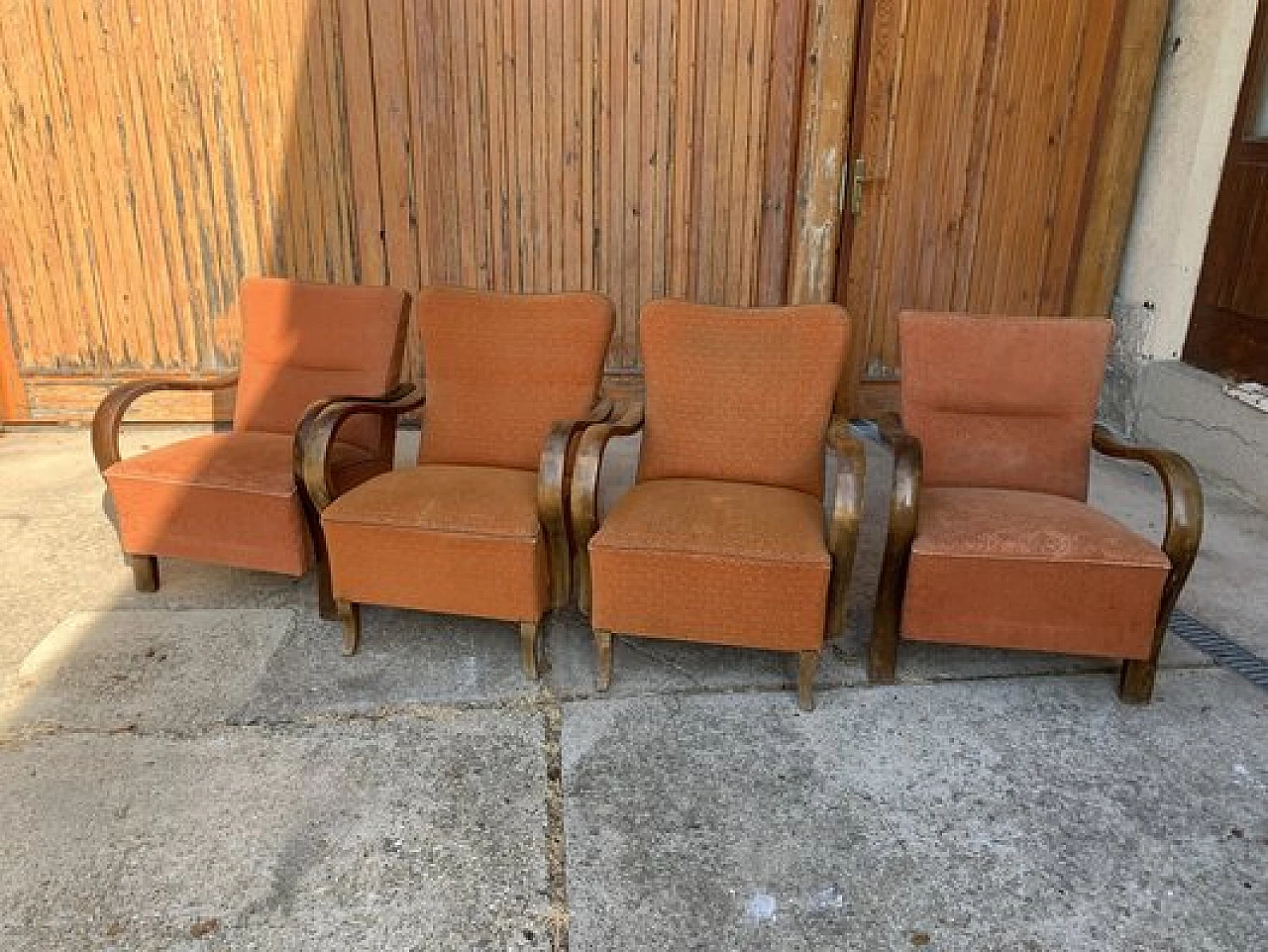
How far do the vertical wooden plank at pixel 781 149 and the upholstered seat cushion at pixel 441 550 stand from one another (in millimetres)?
2429

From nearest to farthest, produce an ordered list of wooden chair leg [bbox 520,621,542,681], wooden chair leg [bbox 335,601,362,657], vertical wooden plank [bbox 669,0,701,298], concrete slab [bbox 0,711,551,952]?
concrete slab [bbox 0,711,551,952] < wooden chair leg [bbox 520,621,542,681] < wooden chair leg [bbox 335,601,362,657] < vertical wooden plank [bbox 669,0,701,298]

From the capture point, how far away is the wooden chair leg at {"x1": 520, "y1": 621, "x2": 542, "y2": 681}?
241 centimetres

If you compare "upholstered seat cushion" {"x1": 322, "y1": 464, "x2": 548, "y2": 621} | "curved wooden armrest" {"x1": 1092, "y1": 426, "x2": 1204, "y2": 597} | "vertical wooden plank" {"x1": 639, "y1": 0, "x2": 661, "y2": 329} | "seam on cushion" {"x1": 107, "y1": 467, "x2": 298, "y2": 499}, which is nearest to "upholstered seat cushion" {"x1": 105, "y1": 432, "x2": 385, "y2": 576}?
"seam on cushion" {"x1": 107, "y1": 467, "x2": 298, "y2": 499}

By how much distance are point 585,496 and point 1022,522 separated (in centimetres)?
115

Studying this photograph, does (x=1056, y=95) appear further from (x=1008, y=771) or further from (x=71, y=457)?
(x=71, y=457)

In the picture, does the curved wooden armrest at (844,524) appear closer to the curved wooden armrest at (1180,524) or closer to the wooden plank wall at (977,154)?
the curved wooden armrest at (1180,524)

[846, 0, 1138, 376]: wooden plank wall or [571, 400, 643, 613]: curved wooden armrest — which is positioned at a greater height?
[846, 0, 1138, 376]: wooden plank wall

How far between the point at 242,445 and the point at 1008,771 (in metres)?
2.41

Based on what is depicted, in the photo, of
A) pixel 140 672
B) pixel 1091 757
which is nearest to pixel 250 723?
pixel 140 672

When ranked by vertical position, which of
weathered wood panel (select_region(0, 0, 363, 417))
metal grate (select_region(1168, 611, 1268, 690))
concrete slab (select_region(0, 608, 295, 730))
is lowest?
metal grate (select_region(1168, 611, 1268, 690))

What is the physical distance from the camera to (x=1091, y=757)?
2125mm

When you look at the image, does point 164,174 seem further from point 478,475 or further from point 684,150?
point 478,475

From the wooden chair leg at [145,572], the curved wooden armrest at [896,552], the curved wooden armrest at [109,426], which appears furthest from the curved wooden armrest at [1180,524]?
the curved wooden armrest at [109,426]

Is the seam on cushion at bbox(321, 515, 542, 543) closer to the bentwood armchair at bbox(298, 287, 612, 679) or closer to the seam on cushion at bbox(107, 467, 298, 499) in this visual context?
the bentwood armchair at bbox(298, 287, 612, 679)
